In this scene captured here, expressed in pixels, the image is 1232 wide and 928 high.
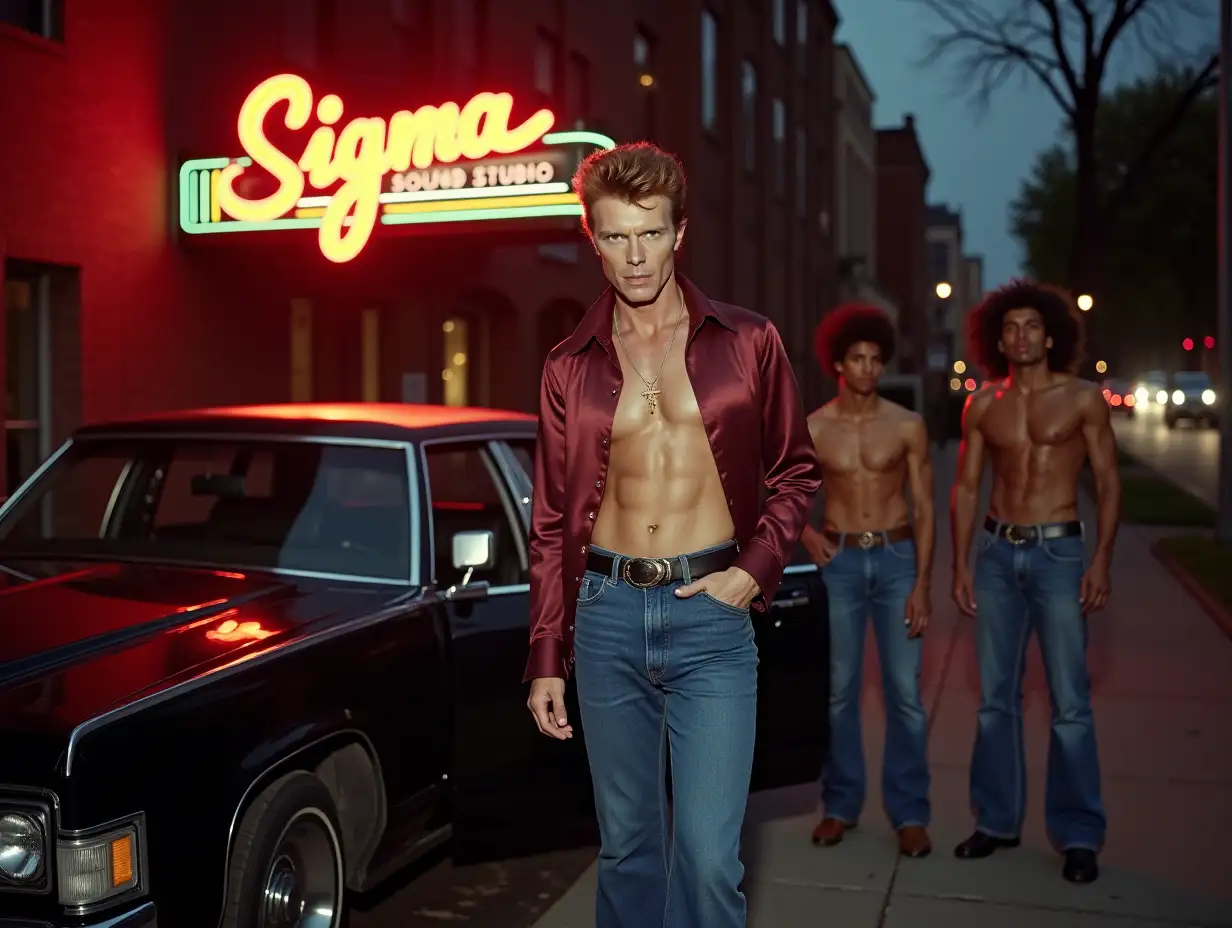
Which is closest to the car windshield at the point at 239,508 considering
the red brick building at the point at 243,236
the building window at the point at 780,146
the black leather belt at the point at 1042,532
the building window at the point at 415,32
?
the black leather belt at the point at 1042,532

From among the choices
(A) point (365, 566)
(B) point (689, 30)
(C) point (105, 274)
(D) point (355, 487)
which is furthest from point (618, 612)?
(B) point (689, 30)

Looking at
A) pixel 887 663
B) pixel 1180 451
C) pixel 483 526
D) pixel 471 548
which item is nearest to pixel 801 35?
pixel 1180 451

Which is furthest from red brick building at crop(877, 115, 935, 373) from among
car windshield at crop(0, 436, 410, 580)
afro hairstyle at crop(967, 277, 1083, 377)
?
car windshield at crop(0, 436, 410, 580)

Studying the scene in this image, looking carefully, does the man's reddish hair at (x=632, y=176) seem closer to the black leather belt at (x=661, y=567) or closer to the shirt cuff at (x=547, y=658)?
the black leather belt at (x=661, y=567)

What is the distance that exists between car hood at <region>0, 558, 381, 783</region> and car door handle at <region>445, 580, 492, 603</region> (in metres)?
0.31

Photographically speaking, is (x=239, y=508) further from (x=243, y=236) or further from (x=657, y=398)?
(x=243, y=236)

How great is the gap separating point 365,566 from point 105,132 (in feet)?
22.6

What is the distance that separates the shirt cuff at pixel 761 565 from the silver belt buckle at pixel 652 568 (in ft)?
0.49

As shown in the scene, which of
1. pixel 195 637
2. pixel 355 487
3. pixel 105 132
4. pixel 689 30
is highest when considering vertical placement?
pixel 689 30

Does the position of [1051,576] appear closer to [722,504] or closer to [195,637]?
[722,504]

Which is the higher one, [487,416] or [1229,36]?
[1229,36]

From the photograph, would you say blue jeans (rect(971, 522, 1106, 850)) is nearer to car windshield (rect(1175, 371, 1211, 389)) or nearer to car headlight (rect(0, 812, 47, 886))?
car headlight (rect(0, 812, 47, 886))

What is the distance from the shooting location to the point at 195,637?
3.81 metres

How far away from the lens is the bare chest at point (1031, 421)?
526cm
